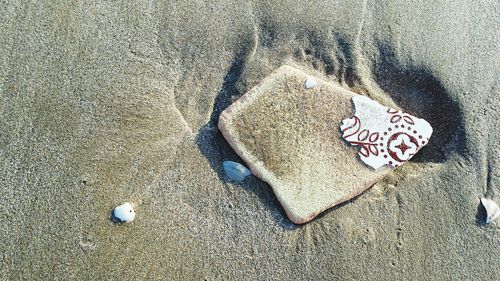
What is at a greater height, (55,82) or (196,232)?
(55,82)

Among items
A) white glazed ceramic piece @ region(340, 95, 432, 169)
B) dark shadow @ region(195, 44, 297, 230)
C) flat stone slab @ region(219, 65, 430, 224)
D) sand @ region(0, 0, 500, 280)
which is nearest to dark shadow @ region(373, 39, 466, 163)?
sand @ region(0, 0, 500, 280)

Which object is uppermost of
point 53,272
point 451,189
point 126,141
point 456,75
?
point 456,75

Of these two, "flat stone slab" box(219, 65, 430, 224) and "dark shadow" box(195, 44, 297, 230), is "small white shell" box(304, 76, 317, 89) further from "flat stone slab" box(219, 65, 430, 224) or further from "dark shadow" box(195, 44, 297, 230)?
"dark shadow" box(195, 44, 297, 230)

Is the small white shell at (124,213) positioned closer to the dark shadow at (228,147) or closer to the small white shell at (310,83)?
the dark shadow at (228,147)

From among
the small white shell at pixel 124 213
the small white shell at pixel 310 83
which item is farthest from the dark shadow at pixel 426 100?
the small white shell at pixel 124 213

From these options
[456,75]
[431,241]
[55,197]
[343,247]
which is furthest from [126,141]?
[456,75]

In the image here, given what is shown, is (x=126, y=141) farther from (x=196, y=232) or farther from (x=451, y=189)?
(x=451, y=189)

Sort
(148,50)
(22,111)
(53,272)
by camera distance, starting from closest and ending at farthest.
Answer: (53,272) < (22,111) < (148,50)
